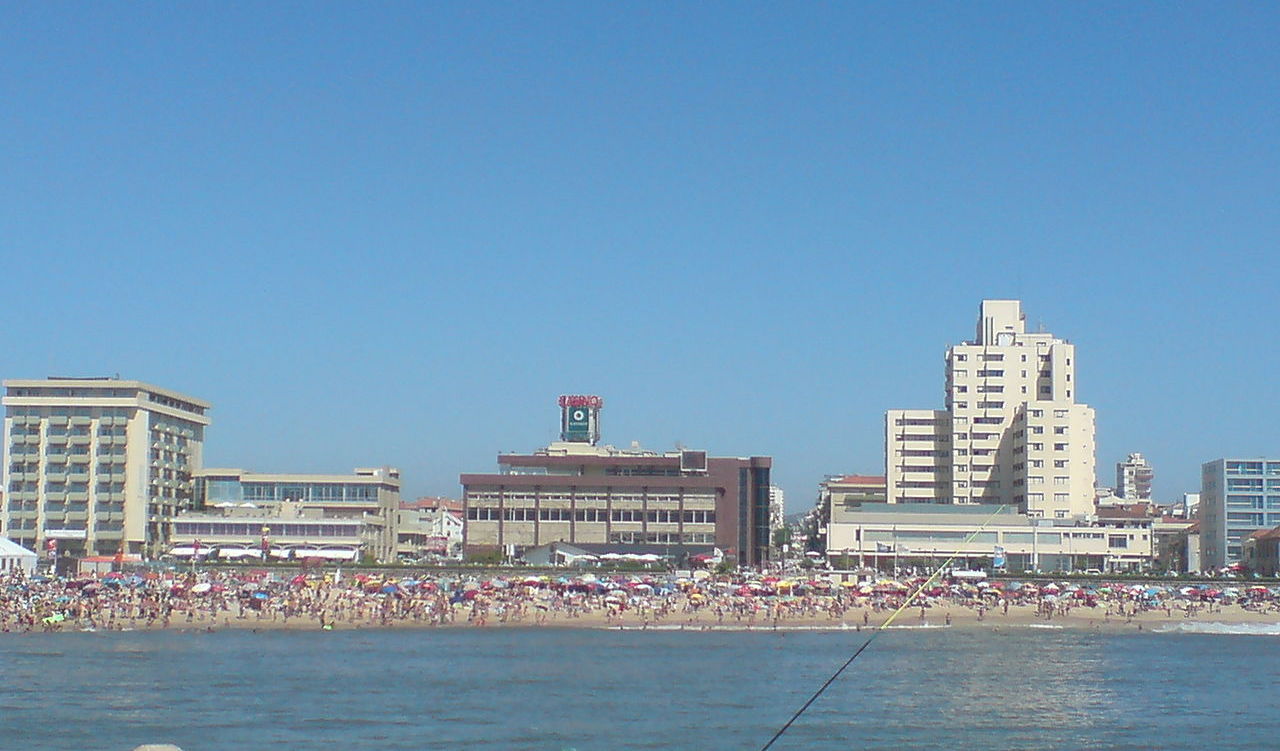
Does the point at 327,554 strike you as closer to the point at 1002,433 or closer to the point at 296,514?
the point at 296,514

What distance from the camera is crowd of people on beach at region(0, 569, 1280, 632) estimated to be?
197 ft

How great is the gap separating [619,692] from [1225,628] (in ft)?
113

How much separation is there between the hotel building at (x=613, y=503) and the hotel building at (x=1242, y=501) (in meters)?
31.0

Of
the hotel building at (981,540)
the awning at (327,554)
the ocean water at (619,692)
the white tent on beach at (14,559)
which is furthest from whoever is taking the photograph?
the hotel building at (981,540)

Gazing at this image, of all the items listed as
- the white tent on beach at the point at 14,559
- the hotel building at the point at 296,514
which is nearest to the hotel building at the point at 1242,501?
the hotel building at the point at 296,514

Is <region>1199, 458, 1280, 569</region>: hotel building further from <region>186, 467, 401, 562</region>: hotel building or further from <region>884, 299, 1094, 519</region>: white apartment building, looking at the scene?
<region>186, 467, 401, 562</region>: hotel building

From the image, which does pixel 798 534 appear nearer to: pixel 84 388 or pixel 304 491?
pixel 304 491

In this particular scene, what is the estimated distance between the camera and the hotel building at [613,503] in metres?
93.6

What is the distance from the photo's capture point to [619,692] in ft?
127

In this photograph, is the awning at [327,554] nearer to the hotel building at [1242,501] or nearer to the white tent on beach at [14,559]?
the white tent on beach at [14,559]

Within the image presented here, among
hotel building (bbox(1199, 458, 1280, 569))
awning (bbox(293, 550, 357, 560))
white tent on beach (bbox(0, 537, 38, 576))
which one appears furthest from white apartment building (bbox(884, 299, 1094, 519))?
white tent on beach (bbox(0, 537, 38, 576))

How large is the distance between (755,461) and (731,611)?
32723mm

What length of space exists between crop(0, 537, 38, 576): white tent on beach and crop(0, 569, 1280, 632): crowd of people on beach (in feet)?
8.46

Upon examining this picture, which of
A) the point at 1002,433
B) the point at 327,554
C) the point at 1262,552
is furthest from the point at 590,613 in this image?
the point at 1262,552
